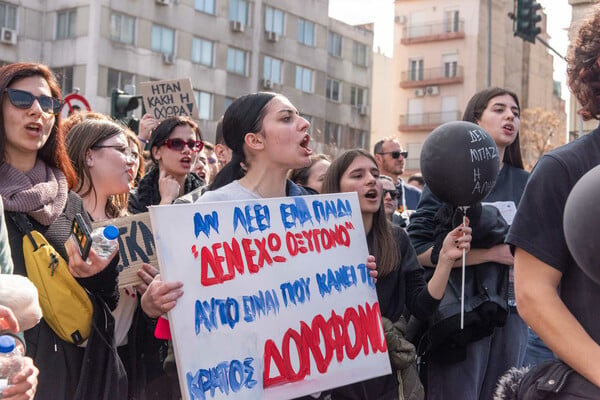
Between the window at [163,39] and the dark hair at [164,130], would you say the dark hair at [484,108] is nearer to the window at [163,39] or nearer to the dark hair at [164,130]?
the dark hair at [164,130]

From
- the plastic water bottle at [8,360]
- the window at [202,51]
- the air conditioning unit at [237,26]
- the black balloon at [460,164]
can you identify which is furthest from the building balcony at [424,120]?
the plastic water bottle at [8,360]

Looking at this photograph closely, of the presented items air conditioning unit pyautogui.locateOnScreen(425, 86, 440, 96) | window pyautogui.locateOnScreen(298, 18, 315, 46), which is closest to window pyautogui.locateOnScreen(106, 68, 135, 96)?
window pyautogui.locateOnScreen(298, 18, 315, 46)

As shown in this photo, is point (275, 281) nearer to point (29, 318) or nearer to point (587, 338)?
point (29, 318)

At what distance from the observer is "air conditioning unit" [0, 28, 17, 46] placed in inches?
1234

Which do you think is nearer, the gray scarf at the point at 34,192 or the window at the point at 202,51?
the gray scarf at the point at 34,192

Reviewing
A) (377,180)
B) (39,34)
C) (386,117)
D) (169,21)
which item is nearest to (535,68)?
(386,117)

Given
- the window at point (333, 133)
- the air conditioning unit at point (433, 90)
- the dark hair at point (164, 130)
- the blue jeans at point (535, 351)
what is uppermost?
the air conditioning unit at point (433, 90)

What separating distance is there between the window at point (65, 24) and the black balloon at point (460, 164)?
98.5 feet

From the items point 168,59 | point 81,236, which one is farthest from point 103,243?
point 168,59

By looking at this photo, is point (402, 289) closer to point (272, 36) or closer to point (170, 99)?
point (170, 99)

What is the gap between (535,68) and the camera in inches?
2243

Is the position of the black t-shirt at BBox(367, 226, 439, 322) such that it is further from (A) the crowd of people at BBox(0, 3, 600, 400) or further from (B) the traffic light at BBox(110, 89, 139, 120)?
(B) the traffic light at BBox(110, 89, 139, 120)

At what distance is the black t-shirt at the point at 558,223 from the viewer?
8.73ft

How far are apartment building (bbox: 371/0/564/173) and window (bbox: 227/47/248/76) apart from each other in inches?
683
